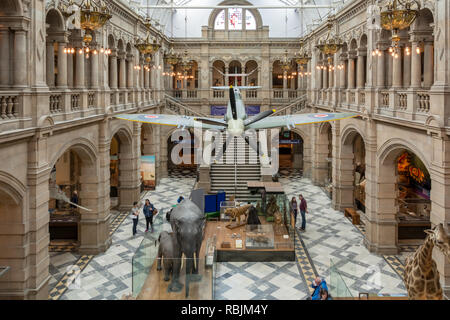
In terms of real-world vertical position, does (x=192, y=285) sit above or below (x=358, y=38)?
below

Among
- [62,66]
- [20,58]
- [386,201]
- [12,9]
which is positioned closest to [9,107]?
[20,58]

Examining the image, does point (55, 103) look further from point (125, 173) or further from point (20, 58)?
point (125, 173)

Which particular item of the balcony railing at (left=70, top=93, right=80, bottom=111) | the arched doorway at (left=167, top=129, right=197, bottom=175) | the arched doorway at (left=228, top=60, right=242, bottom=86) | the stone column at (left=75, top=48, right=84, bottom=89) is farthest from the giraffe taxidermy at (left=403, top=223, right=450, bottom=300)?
the arched doorway at (left=228, top=60, right=242, bottom=86)

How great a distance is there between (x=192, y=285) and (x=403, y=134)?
30.1 ft

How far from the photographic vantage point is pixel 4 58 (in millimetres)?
9984

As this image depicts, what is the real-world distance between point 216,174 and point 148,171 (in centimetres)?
445

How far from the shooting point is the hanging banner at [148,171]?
77.1 feet

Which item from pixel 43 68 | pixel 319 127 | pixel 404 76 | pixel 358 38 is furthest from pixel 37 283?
pixel 319 127

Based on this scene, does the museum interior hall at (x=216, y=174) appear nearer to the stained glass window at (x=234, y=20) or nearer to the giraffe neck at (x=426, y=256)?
the giraffe neck at (x=426, y=256)

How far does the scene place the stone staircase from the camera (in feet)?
76.6

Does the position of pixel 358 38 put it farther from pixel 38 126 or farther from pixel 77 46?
pixel 38 126

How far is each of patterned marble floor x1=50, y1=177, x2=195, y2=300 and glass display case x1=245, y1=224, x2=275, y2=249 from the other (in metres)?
3.55

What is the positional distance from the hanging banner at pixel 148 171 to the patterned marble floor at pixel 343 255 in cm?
1002

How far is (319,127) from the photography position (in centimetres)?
2655
